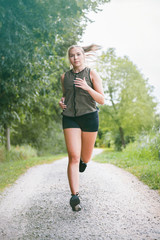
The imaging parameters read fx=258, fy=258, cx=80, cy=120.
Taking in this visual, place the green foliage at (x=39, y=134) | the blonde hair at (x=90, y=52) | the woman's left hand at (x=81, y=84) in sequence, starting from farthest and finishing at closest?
the green foliage at (x=39, y=134)
the blonde hair at (x=90, y=52)
the woman's left hand at (x=81, y=84)

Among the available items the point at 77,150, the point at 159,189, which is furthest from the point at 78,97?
the point at 159,189

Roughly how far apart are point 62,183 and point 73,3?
13.3 ft

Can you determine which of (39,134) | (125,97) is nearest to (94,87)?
(39,134)

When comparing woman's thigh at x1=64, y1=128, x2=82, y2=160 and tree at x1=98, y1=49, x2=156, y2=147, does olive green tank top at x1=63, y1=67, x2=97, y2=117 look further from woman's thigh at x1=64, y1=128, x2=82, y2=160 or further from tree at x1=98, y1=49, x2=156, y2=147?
tree at x1=98, y1=49, x2=156, y2=147

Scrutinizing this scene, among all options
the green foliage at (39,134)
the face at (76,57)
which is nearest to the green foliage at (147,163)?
the face at (76,57)

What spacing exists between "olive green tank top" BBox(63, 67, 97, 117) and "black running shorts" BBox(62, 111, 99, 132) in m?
0.06

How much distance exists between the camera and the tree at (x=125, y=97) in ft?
76.1

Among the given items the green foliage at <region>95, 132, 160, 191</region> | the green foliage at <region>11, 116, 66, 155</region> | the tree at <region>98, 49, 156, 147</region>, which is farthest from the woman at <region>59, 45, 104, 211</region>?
the tree at <region>98, 49, 156, 147</region>

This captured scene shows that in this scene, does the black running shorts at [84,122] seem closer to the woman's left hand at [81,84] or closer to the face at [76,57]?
the woman's left hand at [81,84]

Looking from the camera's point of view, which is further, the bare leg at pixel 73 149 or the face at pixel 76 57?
the face at pixel 76 57

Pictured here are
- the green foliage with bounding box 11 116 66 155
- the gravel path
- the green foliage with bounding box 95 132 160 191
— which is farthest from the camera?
the green foliage with bounding box 11 116 66 155

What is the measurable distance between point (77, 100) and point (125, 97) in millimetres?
21119

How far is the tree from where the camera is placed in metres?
23.2

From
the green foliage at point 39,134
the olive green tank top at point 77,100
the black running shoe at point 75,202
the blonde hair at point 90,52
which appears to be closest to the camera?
the black running shoe at point 75,202
